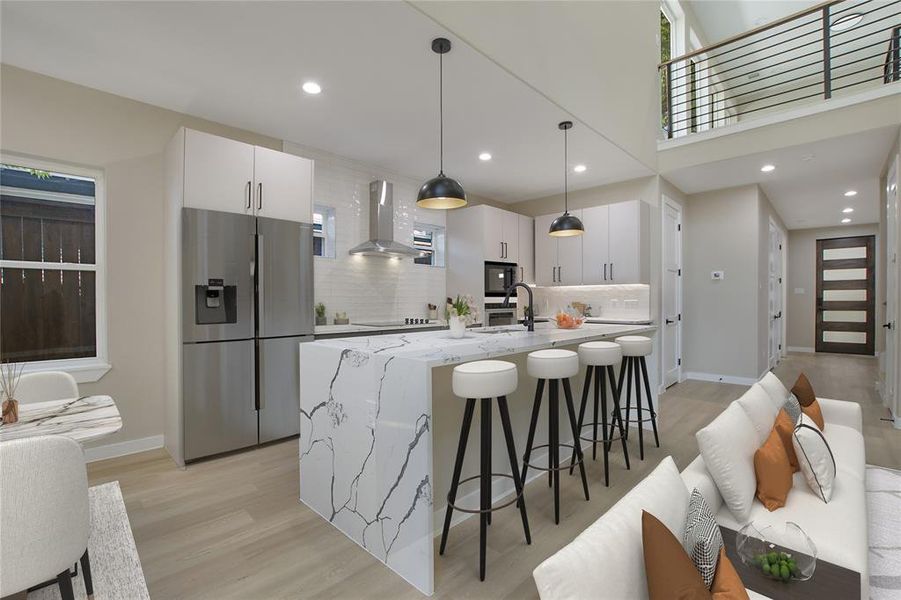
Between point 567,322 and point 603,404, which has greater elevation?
point 567,322

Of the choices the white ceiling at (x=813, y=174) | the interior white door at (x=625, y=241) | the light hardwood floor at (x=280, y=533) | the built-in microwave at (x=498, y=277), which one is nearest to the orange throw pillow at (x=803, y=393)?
the light hardwood floor at (x=280, y=533)

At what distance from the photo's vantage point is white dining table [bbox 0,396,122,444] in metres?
1.62

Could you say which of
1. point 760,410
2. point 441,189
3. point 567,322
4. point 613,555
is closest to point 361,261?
point 441,189

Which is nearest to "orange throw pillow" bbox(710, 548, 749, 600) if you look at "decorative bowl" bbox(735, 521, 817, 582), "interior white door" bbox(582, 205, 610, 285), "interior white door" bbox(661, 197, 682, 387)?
"decorative bowl" bbox(735, 521, 817, 582)

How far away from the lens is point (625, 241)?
5.40 metres

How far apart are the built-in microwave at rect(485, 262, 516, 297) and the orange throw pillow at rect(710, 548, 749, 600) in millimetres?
4687

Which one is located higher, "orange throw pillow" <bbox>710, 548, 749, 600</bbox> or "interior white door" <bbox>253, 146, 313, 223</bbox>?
"interior white door" <bbox>253, 146, 313, 223</bbox>

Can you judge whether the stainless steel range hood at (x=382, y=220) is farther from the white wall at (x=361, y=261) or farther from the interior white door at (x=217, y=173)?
the interior white door at (x=217, y=173)

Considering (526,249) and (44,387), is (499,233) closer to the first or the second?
(526,249)

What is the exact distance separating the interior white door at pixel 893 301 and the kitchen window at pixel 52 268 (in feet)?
23.3

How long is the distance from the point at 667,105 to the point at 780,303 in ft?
17.5

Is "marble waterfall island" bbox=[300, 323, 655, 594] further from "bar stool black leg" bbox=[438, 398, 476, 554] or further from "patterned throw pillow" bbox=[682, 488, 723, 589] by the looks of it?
"patterned throw pillow" bbox=[682, 488, 723, 589]

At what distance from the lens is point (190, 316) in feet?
10.7

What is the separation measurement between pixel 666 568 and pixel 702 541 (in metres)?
0.24
